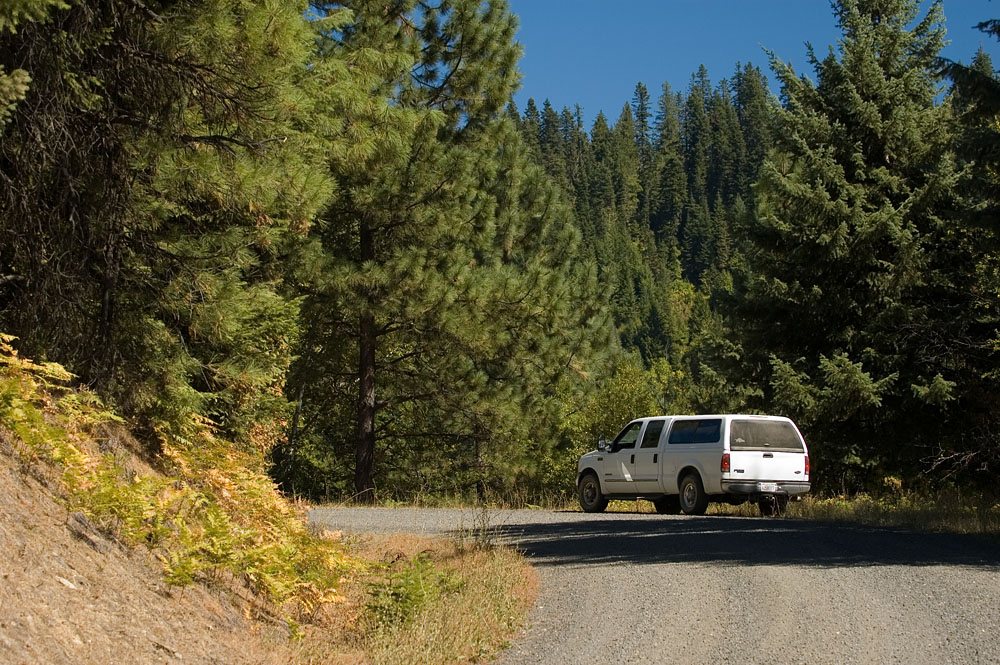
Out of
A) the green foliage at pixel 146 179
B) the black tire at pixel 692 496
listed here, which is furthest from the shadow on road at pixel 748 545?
the green foliage at pixel 146 179

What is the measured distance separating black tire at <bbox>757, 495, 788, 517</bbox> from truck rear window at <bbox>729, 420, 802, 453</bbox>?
0.95 metres

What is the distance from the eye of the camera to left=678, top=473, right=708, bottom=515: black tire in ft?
63.7

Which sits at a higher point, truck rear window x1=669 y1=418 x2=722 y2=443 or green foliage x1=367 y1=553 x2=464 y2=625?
truck rear window x1=669 y1=418 x2=722 y2=443

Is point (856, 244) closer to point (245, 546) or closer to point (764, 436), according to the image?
point (764, 436)

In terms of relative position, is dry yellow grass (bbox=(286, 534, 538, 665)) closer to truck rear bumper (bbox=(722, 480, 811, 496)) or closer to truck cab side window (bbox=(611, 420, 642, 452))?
truck rear bumper (bbox=(722, 480, 811, 496))

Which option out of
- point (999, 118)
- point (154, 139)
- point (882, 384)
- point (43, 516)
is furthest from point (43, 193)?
point (882, 384)

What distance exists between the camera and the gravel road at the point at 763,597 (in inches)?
295

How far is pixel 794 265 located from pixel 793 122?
3.64 meters

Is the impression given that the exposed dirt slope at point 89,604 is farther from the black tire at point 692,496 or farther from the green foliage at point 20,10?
the black tire at point 692,496

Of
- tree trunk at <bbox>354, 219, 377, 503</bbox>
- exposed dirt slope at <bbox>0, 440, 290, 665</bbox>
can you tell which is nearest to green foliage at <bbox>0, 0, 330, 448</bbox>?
exposed dirt slope at <bbox>0, 440, 290, 665</bbox>

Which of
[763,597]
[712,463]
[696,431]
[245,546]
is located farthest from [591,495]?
[245,546]

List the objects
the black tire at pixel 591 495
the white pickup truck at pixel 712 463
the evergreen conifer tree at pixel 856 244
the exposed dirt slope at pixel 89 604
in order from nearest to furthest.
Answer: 1. the exposed dirt slope at pixel 89 604
2. the white pickup truck at pixel 712 463
3. the black tire at pixel 591 495
4. the evergreen conifer tree at pixel 856 244

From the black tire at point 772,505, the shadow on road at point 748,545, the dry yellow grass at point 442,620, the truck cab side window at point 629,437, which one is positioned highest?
the truck cab side window at point 629,437

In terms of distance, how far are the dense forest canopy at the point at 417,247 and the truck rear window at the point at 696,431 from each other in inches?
165
